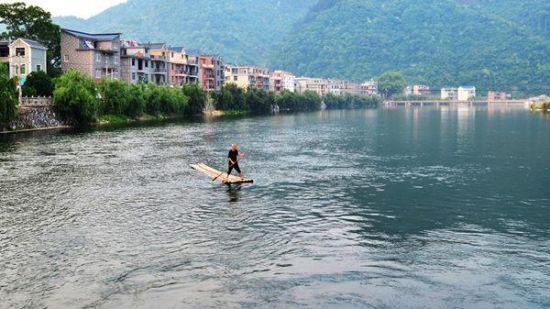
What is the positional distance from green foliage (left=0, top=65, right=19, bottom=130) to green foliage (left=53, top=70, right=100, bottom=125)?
14814 millimetres

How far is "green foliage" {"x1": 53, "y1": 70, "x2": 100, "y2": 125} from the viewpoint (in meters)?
91.7

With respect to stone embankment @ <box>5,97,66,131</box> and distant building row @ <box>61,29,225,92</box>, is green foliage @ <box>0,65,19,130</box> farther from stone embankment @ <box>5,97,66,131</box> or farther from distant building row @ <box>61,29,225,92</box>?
distant building row @ <box>61,29,225,92</box>

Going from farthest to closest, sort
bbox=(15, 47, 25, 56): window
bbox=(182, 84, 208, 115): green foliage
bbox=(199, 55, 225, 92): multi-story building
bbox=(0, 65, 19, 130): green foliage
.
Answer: bbox=(199, 55, 225, 92): multi-story building < bbox=(182, 84, 208, 115): green foliage < bbox=(15, 47, 25, 56): window < bbox=(0, 65, 19, 130): green foliage

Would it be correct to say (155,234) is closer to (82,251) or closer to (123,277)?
(82,251)

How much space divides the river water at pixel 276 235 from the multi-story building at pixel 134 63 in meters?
96.8

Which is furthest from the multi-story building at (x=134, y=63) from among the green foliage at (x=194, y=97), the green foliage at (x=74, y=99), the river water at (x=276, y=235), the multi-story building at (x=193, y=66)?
the river water at (x=276, y=235)

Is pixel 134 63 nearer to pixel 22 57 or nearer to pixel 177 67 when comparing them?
pixel 177 67

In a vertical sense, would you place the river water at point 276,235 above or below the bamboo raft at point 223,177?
below

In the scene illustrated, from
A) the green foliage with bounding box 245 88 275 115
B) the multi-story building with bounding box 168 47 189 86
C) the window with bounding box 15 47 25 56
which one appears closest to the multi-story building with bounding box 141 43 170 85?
the multi-story building with bounding box 168 47 189 86

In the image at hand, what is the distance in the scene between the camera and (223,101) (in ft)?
538

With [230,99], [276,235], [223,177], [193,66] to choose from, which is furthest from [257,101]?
[276,235]

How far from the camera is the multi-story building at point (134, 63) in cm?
14312

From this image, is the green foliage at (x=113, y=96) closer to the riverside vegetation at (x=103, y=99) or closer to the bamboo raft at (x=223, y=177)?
the riverside vegetation at (x=103, y=99)

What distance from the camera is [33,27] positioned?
130 m
